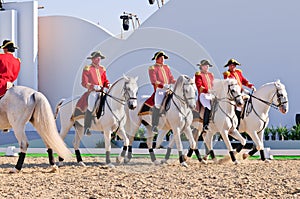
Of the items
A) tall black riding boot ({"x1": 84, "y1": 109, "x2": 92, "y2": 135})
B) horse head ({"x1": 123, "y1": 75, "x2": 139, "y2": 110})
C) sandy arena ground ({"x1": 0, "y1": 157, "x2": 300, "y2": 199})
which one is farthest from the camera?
tall black riding boot ({"x1": 84, "y1": 109, "x2": 92, "y2": 135})

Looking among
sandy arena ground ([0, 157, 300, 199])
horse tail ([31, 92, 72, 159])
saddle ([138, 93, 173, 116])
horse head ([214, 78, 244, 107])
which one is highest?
horse head ([214, 78, 244, 107])

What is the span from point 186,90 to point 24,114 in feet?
9.07

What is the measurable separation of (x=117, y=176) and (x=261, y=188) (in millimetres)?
2306

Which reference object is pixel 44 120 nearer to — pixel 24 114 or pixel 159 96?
pixel 24 114

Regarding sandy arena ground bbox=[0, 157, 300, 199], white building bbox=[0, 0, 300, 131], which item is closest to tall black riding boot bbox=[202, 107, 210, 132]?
sandy arena ground bbox=[0, 157, 300, 199]

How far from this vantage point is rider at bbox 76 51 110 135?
9.62m

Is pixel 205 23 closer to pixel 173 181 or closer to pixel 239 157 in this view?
pixel 239 157

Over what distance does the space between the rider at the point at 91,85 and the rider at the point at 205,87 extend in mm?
1726

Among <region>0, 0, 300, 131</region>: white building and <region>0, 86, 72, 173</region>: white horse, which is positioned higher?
<region>0, 0, 300, 131</region>: white building

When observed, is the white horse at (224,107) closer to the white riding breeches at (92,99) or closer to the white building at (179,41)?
the white riding breeches at (92,99)

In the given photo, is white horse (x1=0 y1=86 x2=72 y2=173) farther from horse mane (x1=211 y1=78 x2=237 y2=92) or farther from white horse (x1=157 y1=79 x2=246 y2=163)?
horse mane (x1=211 y1=78 x2=237 y2=92)

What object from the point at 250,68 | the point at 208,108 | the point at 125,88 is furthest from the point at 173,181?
the point at 250,68

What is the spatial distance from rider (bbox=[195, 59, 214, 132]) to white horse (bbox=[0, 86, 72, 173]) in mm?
3041

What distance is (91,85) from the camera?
966cm
